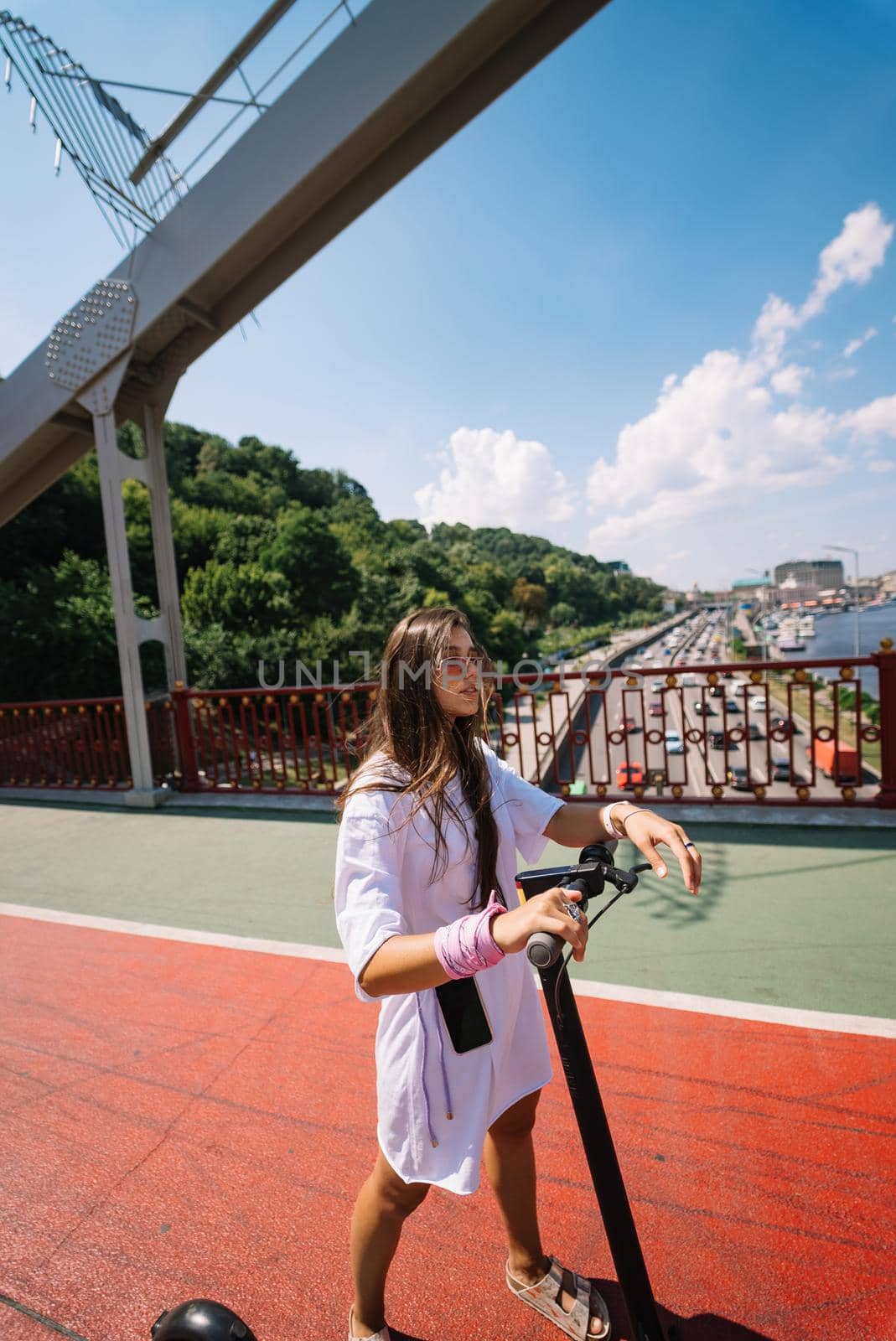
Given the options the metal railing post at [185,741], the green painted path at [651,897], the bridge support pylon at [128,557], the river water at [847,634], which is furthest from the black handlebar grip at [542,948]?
the river water at [847,634]

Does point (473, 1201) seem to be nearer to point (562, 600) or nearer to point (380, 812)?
point (380, 812)

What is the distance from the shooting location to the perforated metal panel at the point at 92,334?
18.3 feet

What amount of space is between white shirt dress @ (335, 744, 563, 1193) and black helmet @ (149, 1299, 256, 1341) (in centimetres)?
38

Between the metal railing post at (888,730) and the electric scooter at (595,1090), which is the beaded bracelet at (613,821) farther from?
the metal railing post at (888,730)

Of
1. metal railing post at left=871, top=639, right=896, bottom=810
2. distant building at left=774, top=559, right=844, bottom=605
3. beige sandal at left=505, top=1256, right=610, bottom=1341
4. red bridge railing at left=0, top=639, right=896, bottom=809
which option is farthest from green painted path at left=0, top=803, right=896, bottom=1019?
distant building at left=774, top=559, right=844, bottom=605

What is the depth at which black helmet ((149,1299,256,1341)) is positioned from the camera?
1221mm

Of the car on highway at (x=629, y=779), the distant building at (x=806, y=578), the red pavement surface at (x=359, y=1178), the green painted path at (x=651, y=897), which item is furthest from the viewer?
the distant building at (x=806, y=578)

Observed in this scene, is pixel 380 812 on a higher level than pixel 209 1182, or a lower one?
higher

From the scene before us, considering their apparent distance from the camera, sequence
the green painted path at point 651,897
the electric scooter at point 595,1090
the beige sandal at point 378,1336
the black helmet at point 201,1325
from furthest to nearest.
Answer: the green painted path at point 651,897, the beige sandal at point 378,1336, the black helmet at point 201,1325, the electric scooter at point 595,1090

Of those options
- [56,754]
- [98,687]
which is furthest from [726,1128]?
[98,687]

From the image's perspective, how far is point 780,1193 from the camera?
1.82 metres

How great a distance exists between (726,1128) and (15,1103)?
94.1 inches

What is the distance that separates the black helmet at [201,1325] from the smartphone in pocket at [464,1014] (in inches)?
24.2

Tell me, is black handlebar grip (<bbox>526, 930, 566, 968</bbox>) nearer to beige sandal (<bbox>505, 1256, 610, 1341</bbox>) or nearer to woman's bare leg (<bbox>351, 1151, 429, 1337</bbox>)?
woman's bare leg (<bbox>351, 1151, 429, 1337</bbox>)
